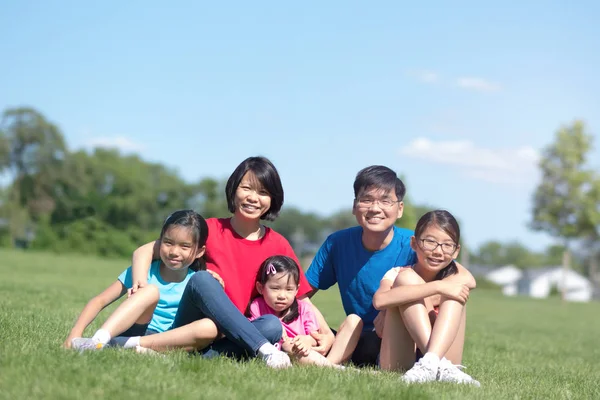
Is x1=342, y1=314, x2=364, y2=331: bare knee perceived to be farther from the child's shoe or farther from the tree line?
the tree line

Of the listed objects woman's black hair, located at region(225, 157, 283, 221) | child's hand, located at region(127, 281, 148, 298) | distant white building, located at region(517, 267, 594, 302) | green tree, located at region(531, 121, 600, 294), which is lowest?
distant white building, located at region(517, 267, 594, 302)

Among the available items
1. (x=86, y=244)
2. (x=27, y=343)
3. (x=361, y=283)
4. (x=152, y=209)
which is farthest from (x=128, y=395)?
(x=152, y=209)

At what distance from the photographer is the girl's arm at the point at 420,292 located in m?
4.69

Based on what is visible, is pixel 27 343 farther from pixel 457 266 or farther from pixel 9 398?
pixel 457 266

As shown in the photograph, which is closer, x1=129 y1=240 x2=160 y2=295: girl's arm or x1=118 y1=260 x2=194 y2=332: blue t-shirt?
x1=129 y1=240 x2=160 y2=295: girl's arm

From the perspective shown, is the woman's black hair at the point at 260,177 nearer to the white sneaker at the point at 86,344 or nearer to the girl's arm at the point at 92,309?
the girl's arm at the point at 92,309

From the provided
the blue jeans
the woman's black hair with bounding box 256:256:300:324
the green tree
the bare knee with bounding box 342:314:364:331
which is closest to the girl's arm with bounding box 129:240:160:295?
the blue jeans

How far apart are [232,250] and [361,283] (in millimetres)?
1008

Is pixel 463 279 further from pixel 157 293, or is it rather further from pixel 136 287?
pixel 136 287

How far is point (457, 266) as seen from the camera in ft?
16.8

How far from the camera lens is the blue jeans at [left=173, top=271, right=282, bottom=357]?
4.72 m

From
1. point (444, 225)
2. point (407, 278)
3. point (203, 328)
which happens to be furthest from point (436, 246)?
point (203, 328)

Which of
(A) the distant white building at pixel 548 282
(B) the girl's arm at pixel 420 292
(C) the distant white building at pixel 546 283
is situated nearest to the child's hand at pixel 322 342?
(B) the girl's arm at pixel 420 292

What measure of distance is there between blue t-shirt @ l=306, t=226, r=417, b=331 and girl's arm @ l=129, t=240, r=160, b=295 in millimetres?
1307
